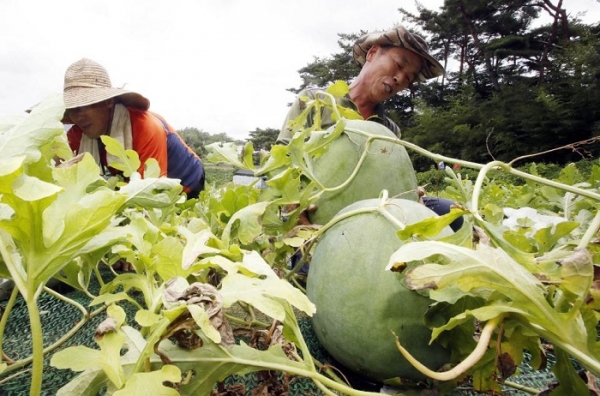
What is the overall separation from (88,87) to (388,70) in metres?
1.76

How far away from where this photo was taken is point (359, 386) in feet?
2.72

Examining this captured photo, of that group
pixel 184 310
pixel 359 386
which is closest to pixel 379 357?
pixel 359 386

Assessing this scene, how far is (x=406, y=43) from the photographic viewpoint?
7.77ft

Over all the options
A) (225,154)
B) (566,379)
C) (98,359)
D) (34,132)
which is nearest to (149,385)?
(98,359)

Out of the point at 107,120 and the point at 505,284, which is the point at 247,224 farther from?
the point at 107,120

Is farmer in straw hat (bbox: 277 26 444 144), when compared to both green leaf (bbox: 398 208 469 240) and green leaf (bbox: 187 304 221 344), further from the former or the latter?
green leaf (bbox: 187 304 221 344)

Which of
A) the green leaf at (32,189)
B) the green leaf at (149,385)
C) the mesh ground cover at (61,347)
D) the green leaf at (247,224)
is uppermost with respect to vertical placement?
the green leaf at (32,189)

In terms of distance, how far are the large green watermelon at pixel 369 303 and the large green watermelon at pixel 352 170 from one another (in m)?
0.26

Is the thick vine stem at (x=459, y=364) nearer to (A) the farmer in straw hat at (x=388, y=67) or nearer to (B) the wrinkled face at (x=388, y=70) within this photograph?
(A) the farmer in straw hat at (x=388, y=67)

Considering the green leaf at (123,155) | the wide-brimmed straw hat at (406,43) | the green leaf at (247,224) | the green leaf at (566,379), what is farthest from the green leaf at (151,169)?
the wide-brimmed straw hat at (406,43)

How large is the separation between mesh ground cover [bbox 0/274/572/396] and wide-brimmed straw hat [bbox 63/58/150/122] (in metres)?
1.45

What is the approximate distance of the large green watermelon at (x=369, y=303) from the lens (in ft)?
2.36

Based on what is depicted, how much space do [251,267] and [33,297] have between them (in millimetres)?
247

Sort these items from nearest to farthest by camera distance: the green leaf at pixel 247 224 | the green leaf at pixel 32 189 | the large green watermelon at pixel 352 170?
the green leaf at pixel 32 189, the green leaf at pixel 247 224, the large green watermelon at pixel 352 170
